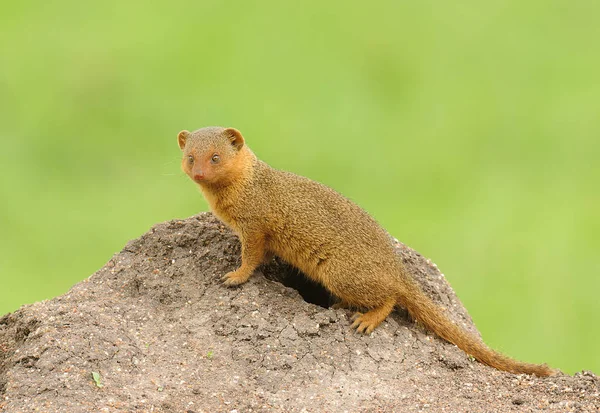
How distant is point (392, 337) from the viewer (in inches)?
236

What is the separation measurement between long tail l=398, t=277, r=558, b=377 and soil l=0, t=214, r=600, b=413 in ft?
0.24

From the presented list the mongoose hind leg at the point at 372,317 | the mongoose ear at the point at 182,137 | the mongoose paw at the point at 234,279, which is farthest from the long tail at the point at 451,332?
the mongoose ear at the point at 182,137

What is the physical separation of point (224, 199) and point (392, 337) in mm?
1520

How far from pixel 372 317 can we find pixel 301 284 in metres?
0.94

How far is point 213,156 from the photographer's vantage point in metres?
6.24

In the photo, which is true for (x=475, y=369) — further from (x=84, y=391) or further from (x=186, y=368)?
(x=84, y=391)

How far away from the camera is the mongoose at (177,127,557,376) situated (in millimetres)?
6094

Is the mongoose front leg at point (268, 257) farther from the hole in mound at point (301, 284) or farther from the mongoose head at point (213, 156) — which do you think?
the mongoose head at point (213, 156)

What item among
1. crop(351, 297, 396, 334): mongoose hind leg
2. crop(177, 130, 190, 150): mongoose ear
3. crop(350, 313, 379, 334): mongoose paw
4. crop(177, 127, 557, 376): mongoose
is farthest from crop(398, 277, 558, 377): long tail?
crop(177, 130, 190, 150): mongoose ear

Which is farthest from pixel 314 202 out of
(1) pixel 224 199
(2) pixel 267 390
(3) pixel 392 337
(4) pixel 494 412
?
(4) pixel 494 412

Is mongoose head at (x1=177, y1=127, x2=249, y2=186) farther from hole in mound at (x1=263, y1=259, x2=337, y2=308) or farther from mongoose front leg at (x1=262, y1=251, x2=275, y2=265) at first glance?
hole in mound at (x1=263, y1=259, x2=337, y2=308)

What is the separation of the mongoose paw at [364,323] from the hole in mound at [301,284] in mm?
715

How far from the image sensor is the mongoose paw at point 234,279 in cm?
607

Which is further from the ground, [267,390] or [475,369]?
[475,369]
